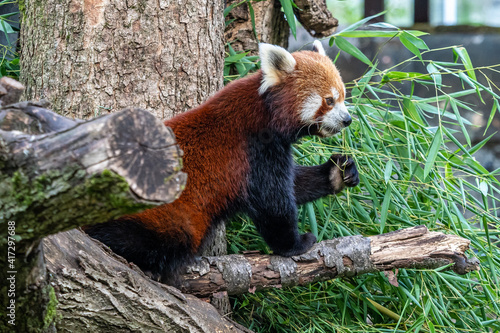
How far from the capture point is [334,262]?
222 cm

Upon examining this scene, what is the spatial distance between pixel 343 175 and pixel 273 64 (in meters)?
0.70

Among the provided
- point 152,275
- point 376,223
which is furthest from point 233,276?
point 376,223

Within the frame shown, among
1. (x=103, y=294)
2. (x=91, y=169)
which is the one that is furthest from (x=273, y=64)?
(x=91, y=169)

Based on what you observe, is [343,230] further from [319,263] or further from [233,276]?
[233,276]

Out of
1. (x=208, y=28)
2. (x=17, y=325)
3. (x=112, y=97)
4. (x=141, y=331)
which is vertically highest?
(x=208, y=28)

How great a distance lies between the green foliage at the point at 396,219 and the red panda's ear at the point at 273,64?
52 cm

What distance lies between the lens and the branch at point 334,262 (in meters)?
2.15

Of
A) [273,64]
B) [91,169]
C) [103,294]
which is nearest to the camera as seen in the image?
[91,169]

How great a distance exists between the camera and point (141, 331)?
1.70m

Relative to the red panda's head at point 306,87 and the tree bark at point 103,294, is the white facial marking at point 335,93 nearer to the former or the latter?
the red panda's head at point 306,87

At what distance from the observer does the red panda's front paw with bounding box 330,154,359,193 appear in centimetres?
261

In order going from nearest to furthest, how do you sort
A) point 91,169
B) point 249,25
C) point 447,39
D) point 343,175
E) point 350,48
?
point 91,169 < point 343,175 < point 350,48 < point 249,25 < point 447,39

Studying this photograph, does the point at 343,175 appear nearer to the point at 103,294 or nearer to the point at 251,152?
the point at 251,152

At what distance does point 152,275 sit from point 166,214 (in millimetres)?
257
